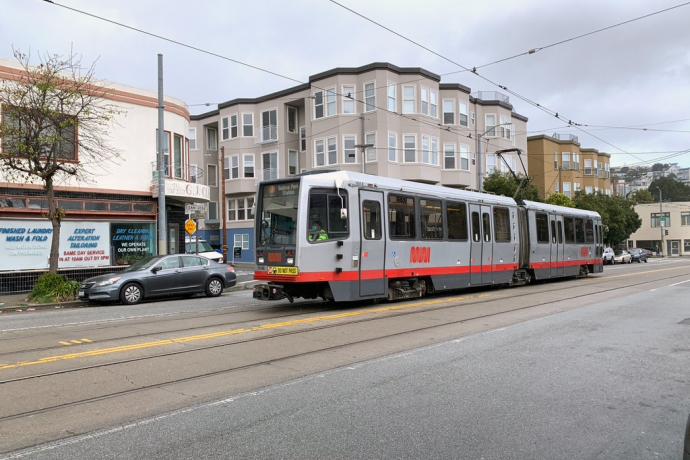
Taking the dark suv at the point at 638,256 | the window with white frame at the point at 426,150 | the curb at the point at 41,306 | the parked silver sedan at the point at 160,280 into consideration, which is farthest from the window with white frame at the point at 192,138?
the dark suv at the point at 638,256

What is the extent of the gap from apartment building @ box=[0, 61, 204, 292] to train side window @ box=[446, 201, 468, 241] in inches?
477

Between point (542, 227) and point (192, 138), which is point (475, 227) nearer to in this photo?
point (542, 227)

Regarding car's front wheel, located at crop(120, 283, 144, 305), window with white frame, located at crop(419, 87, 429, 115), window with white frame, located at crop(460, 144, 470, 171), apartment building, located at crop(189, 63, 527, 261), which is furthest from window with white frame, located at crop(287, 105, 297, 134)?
car's front wheel, located at crop(120, 283, 144, 305)

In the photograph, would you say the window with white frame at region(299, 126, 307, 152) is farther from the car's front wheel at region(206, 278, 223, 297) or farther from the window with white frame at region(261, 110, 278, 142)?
the car's front wheel at region(206, 278, 223, 297)

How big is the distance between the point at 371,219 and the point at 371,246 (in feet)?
2.19

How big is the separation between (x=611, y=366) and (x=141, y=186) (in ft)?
64.9

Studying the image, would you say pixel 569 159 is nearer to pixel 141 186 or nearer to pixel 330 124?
pixel 330 124

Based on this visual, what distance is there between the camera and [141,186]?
73.9 feet

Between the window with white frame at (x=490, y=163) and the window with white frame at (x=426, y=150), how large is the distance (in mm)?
8354

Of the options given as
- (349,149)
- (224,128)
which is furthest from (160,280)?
(224,128)

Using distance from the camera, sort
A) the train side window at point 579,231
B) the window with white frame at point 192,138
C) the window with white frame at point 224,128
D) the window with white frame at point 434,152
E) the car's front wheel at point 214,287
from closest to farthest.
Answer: the car's front wheel at point 214,287
the train side window at point 579,231
the window with white frame at point 434,152
the window with white frame at point 224,128
the window with white frame at point 192,138

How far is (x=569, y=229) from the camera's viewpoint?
2342 centimetres

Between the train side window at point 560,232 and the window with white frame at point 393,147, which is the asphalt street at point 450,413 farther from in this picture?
the window with white frame at point 393,147

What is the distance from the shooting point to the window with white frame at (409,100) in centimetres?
3397
